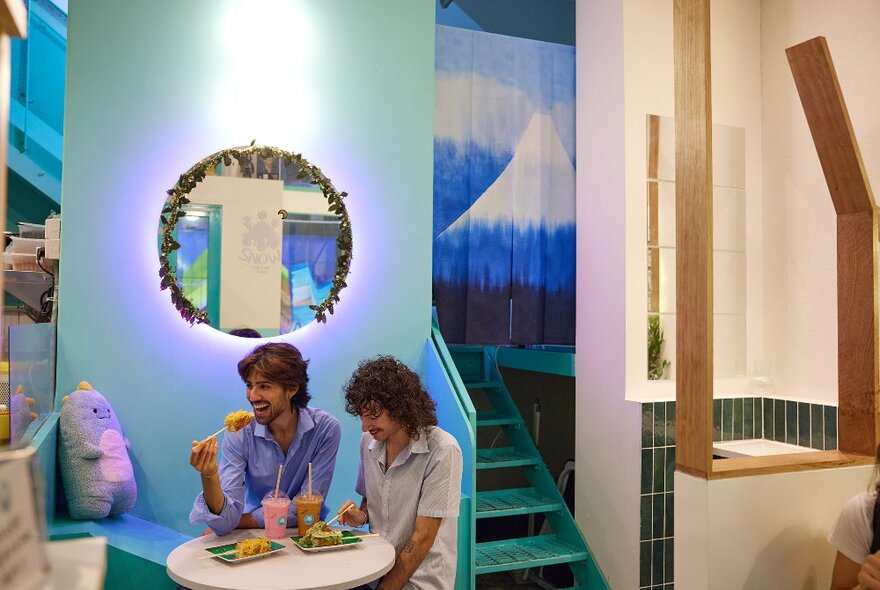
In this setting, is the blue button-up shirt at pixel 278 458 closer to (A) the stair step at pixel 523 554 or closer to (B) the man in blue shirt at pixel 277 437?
(B) the man in blue shirt at pixel 277 437

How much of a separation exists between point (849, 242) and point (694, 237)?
0.77 m

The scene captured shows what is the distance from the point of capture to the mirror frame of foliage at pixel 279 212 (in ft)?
12.1

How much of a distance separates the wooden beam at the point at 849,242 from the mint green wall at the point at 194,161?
2.14m

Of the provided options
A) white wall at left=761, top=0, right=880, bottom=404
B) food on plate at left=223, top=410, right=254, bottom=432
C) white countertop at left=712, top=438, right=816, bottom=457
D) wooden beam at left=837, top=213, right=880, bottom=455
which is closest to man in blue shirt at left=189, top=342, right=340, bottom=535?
food on plate at left=223, top=410, right=254, bottom=432

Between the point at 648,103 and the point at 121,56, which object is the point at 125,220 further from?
the point at 648,103

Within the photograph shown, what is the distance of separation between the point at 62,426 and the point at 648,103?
353cm

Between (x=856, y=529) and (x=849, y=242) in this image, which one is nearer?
(x=856, y=529)

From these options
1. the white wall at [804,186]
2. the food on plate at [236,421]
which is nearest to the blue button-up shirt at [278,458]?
the food on plate at [236,421]

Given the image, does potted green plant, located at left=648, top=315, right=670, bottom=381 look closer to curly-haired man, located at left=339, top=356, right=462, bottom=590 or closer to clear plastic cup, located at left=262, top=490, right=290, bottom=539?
curly-haired man, located at left=339, top=356, right=462, bottom=590

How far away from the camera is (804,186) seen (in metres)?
4.34

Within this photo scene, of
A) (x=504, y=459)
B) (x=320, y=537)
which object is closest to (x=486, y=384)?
(x=504, y=459)

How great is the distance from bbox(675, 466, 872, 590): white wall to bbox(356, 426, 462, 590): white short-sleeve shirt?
30.0 inches

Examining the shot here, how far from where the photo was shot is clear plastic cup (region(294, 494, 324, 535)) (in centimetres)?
255

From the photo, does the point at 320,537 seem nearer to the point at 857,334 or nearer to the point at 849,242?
the point at 857,334
